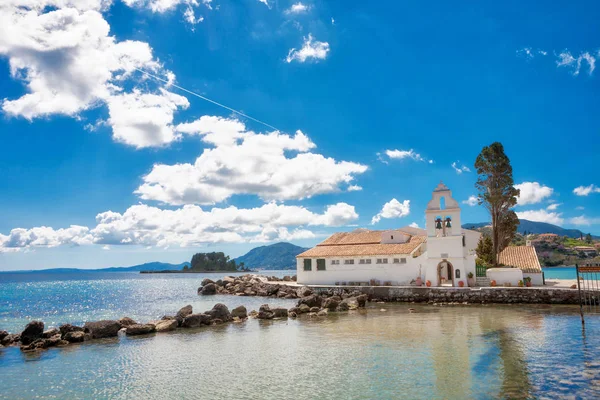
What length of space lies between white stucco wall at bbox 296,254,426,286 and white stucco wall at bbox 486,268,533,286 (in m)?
6.37

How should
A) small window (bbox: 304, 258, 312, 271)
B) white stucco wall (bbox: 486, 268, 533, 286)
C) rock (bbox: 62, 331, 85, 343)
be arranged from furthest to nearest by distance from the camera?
small window (bbox: 304, 258, 312, 271), white stucco wall (bbox: 486, 268, 533, 286), rock (bbox: 62, 331, 85, 343)

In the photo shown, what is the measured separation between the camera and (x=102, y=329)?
2423cm

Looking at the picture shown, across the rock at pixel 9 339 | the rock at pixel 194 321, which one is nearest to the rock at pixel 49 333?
the rock at pixel 9 339

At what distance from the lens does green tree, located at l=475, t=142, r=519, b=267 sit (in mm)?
44031

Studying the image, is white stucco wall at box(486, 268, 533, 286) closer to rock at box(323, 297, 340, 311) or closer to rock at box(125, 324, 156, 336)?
rock at box(323, 297, 340, 311)

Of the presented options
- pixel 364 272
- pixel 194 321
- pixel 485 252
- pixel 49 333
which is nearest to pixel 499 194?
pixel 485 252

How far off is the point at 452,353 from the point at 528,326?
886 centimetres

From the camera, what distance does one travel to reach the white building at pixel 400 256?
37.9m

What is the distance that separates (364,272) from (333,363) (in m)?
28.0

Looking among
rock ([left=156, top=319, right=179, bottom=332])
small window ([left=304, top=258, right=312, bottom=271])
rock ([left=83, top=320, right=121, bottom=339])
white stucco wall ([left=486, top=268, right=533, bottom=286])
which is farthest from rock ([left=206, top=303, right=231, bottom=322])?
white stucco wall ([left=486, top=268, right=533, bottom=286])

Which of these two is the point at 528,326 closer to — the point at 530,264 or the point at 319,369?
the point at 319,369

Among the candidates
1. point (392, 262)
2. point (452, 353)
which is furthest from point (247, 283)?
point (452, 353)

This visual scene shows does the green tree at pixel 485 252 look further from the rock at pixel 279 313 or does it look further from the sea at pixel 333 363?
the rock at pixel 279 313

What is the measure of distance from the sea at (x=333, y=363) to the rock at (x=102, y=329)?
0.87 m
